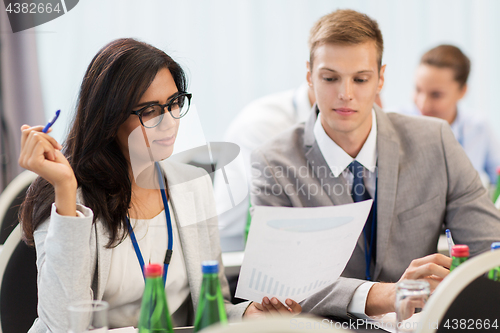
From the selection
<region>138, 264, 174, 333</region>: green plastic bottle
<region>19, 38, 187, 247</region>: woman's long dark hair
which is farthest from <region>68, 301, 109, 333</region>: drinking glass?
<region>19, 38, 187, 247</region>: woman's long dark hair

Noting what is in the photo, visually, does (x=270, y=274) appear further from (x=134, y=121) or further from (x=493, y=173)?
(x=493, y=173)

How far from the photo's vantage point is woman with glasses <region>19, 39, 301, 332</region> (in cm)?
94

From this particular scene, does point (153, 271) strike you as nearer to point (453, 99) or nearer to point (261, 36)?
point (453, 99)

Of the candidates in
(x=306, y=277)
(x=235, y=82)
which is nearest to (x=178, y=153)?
(x=306, y=277)

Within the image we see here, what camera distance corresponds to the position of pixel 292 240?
0.88 m

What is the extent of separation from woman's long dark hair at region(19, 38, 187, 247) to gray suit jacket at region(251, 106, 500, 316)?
0.41m

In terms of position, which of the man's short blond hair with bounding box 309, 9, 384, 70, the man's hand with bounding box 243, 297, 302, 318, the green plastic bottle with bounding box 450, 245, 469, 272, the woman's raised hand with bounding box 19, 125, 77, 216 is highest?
the man's short blond hair with bounding box 309, 9, 384, 70

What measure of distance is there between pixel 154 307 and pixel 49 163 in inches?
15.1

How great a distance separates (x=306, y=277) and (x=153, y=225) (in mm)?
451

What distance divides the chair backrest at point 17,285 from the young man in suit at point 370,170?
625mm

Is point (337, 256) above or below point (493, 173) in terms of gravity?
above
